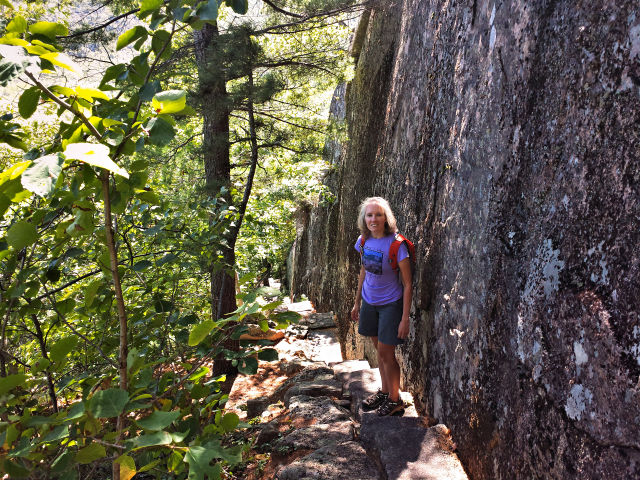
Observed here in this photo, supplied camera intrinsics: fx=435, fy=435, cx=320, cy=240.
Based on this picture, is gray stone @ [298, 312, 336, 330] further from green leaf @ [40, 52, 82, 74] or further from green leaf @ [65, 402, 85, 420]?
green leaf @ [40, 52, 82, 74]

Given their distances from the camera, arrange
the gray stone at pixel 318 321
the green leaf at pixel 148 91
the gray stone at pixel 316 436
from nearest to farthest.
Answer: the green leaf at pixel 148 91
the gray stone at pixel 316 436
the gray stone at pixel 318 321

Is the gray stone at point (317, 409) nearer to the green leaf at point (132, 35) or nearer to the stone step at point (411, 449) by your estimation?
the stone step at point (411, 449)

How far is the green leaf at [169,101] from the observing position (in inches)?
42.7

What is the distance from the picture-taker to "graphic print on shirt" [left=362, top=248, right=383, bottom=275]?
3.64 m

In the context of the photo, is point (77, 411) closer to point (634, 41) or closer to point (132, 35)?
point (132, 35)

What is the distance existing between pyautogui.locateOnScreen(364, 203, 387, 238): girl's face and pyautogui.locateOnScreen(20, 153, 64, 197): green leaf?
9.87ft

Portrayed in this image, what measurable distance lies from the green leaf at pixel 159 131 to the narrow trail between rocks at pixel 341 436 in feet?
7.04

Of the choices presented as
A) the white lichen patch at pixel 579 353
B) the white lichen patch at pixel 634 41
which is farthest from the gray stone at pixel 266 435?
the white lichen patch at pixel 634 41

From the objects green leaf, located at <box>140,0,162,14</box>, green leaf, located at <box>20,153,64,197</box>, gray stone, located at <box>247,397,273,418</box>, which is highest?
green leaf, located at <box>140,0,162,14</box>

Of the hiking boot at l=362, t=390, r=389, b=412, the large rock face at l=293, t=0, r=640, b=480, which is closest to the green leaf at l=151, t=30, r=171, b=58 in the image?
the large rock face at l=293, t=0, r=640, b=480

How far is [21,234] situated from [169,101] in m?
0.52

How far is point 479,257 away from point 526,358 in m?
0.77

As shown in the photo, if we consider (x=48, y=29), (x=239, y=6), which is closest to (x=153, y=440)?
(x=48, y=29)

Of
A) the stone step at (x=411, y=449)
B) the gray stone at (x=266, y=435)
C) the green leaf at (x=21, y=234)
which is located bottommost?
the gray stone at (x=266, y=435)
